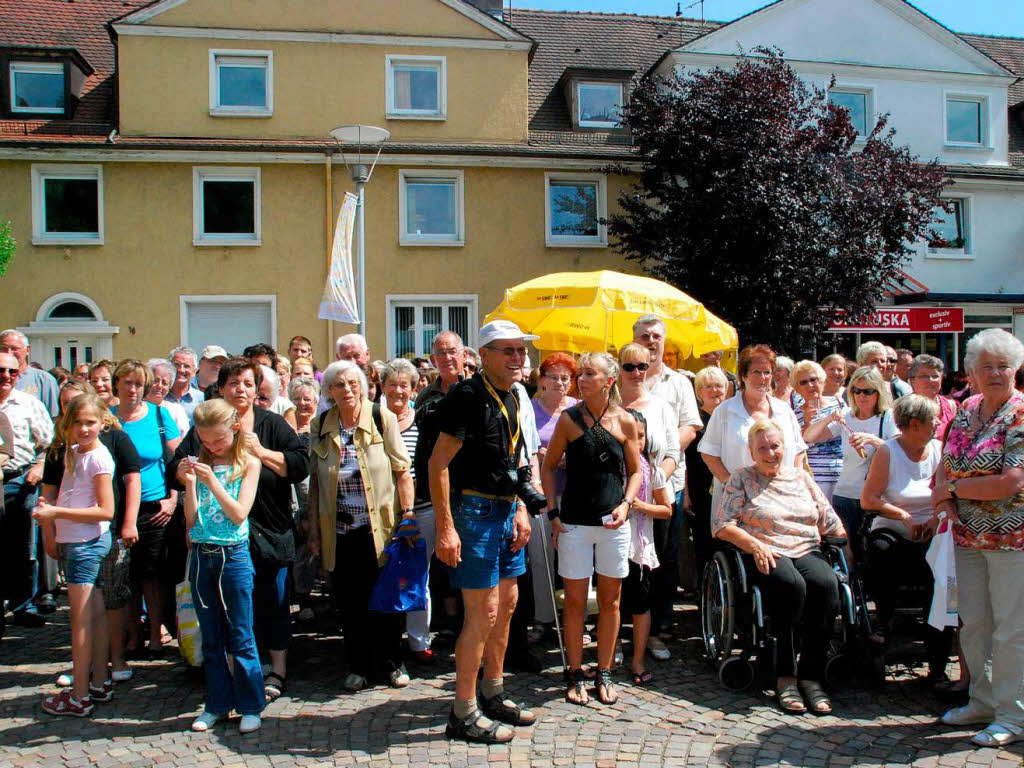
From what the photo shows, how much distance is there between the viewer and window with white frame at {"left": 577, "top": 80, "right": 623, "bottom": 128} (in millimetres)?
20094

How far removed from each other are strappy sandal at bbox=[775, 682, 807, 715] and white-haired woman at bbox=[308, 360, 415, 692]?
2.21m

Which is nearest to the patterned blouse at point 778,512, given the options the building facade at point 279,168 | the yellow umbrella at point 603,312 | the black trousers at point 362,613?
the black trousers at point 362,613

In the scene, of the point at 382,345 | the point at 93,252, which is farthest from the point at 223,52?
the point at 382,345

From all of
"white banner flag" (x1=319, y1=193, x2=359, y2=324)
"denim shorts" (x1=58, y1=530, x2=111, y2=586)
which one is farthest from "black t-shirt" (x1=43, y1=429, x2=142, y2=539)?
"white banner flag" (x1=319, y1=193, x2=359, y2=324)

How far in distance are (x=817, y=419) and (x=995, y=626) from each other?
230cm

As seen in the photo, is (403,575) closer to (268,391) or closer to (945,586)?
(268,391)

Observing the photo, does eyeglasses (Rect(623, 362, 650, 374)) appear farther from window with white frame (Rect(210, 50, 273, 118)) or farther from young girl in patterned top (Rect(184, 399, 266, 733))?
window with white frame (Rect(210, 50, 273, 118))

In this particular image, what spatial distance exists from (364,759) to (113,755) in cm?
126

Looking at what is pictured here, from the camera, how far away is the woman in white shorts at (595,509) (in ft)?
15.7

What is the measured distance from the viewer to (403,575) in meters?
5.08

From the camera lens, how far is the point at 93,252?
17312 mm

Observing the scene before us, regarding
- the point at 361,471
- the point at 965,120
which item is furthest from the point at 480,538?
the point at 965,120

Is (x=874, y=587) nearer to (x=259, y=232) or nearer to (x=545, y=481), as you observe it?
(x=545, y=481)

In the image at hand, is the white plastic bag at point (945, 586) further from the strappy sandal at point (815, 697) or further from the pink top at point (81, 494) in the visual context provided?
the pink top at point (81, 494)
